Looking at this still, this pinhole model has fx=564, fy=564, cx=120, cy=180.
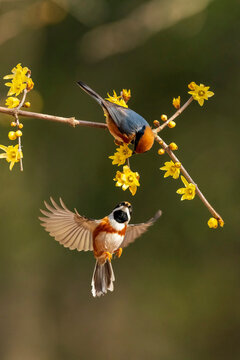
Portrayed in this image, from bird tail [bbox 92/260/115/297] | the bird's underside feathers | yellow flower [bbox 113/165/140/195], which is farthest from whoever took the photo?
the bird's underside feathers

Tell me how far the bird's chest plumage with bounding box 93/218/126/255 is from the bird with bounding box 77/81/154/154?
0.29 metres

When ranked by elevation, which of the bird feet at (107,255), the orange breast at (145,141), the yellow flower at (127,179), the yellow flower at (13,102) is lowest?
the bird feet at (107,255)

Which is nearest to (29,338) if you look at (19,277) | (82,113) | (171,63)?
(19,277)

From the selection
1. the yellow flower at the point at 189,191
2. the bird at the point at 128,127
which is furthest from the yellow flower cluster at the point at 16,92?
the yellow flower at the point at 189,191

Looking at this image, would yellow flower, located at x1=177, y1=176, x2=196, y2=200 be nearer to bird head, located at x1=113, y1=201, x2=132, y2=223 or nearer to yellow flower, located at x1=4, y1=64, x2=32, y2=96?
bird head, located at x1=113, y1=201, x2=132, y2=223

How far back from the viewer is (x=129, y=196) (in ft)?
21.8

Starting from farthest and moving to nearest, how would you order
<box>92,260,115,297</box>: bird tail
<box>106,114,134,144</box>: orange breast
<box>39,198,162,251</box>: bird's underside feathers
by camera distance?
<box>39,198,162,251</box>: bird's underside feathers < <box>92,260,115,297</box>: bird tail < <box>106,114,134,144</box>: orange breast

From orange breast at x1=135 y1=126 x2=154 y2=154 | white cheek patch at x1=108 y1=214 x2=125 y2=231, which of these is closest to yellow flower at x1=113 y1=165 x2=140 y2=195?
orange breast at x1=135 y1=126 x2=154 y2=154

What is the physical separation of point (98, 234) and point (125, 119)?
42 centimetres

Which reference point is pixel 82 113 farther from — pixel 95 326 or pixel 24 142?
pixel 95 326

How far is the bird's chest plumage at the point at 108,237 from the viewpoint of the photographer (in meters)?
1.82

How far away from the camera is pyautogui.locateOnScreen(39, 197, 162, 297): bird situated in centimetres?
179

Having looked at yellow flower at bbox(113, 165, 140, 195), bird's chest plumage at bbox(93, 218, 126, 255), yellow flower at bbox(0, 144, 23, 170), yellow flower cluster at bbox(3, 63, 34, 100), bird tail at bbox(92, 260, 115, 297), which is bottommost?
bird tail at bbox(92, 260, 115, 297)

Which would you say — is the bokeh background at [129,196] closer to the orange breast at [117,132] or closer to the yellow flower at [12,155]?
the orange breast at [117,132]
